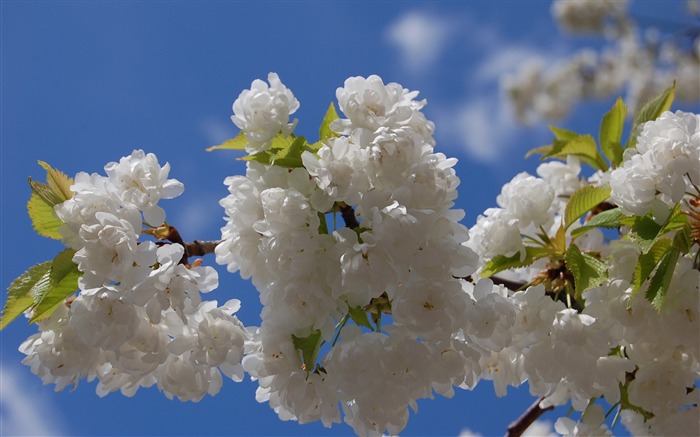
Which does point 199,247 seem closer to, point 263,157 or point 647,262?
point 263,157

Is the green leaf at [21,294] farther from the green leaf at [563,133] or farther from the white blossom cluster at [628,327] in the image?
the green leaf at [563,133]

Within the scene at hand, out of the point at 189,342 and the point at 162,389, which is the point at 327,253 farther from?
the point at 162,389

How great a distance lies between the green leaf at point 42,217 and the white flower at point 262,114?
0.39m

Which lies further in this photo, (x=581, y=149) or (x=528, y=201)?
(x=581, y=149)

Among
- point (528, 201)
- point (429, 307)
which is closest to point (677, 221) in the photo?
point (528, 201)

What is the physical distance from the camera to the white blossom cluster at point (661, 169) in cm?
130

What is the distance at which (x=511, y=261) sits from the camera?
60.5 inches

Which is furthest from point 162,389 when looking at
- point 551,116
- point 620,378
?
point 551,116

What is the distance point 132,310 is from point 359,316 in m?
0.39

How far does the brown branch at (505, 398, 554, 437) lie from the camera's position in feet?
5.75

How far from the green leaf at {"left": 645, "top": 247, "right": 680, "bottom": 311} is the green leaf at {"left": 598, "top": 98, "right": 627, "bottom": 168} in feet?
1.72

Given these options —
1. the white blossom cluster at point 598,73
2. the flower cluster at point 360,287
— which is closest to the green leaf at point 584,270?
the flower cluster at point 360,287

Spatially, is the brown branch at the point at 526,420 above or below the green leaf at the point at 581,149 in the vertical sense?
below

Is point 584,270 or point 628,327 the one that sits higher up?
point 584,270
